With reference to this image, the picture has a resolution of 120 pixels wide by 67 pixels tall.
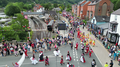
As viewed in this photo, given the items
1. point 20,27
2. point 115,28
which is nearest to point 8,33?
point 20,27

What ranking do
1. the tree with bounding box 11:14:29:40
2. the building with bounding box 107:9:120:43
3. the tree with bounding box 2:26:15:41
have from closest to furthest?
the building with bounding box 107:9:120:43 < the tree with bounding box 2:26:15:41 < the tree with bounding box 11:14:29:40

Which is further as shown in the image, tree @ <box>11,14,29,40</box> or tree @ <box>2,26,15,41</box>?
tree @ <box>11,14,29,40</box>

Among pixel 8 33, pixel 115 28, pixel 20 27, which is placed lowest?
pixel 8 33

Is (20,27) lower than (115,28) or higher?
higher

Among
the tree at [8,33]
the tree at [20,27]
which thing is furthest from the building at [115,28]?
the tree at [8,33]

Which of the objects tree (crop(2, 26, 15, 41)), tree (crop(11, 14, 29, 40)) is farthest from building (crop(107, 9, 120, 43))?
tree (crop(2, 26, 15, 41))

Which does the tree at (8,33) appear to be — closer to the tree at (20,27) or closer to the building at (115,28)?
the tree at (20,27)

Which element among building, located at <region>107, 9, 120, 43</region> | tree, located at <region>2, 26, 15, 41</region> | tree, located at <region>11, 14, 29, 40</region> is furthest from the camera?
tree, located at <region>11, 14, 29, 40</region>

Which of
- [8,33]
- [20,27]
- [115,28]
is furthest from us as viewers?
[20,27]

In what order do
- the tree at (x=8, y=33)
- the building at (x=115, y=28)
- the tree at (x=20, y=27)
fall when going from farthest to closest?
the tree at (x=20, y=27), the tree at (x=8, y=33), the building at (x=115, y=28)

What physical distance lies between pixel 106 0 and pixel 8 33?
126 feet

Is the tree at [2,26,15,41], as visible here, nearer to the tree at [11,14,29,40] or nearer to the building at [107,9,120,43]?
the tree at [11,14,29,40]

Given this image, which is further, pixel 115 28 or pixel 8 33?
pixel 8 33

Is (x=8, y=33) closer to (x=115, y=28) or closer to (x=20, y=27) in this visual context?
(x=20, y=27)
